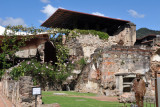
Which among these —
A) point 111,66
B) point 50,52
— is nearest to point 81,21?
point 50,52

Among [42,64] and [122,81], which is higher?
[42,64]

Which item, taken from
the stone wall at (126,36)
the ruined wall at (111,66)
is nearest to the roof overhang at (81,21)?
the stone wall at (126,36)

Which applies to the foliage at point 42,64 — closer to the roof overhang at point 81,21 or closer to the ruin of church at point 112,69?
the ruin of church at point 112,69

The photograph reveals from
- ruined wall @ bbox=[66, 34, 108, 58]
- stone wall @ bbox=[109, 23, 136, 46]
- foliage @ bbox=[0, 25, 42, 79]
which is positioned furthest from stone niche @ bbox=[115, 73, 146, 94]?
stone wall @ bbox=[109, 23, 136, 46]

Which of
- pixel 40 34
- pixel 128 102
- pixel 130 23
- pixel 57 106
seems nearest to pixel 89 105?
pixel 57 106

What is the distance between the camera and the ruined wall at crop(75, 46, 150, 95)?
12.3m

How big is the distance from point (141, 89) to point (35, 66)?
938cm

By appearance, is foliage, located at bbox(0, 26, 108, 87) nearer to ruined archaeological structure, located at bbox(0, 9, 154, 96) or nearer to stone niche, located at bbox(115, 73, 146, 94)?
ruined archaeological structure, located at bbox(0, 9, 154, 96)

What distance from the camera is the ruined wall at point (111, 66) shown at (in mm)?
12344

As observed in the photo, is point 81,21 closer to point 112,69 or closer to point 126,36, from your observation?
point 126,36

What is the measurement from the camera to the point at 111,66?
1246cm

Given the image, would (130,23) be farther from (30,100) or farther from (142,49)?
(30,100)

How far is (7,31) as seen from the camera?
18938mm

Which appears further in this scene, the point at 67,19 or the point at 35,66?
the point at 67,19
